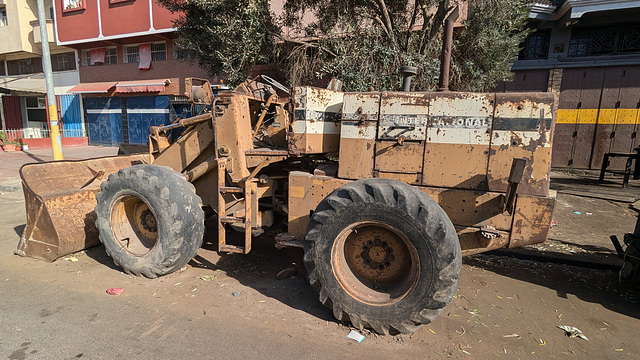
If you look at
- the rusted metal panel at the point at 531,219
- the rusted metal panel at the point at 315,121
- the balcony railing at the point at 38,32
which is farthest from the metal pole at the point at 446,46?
the balcony railing at the point at 38,32

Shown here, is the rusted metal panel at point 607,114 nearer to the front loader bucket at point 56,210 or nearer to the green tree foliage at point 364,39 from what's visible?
the green tree foliage at point 364,39

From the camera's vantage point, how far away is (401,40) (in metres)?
9.84

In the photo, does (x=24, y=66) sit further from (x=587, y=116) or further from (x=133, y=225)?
(x=587, y=116)

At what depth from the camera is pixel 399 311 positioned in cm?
Answer: 296

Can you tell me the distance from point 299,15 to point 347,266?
33.5ft

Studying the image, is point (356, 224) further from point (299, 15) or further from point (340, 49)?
point (299, 15)

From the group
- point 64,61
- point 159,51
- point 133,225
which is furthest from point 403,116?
point 64,61

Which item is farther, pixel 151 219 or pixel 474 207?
pixel 151 219

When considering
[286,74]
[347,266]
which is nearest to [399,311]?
[347,266]

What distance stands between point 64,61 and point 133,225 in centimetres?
2328

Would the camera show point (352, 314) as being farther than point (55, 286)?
No

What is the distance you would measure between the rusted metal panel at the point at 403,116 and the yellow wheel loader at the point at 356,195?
10 mm

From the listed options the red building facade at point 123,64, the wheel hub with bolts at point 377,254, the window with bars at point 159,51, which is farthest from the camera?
the window with bars at point 159,51

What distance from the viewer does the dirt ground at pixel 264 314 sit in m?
2.92
